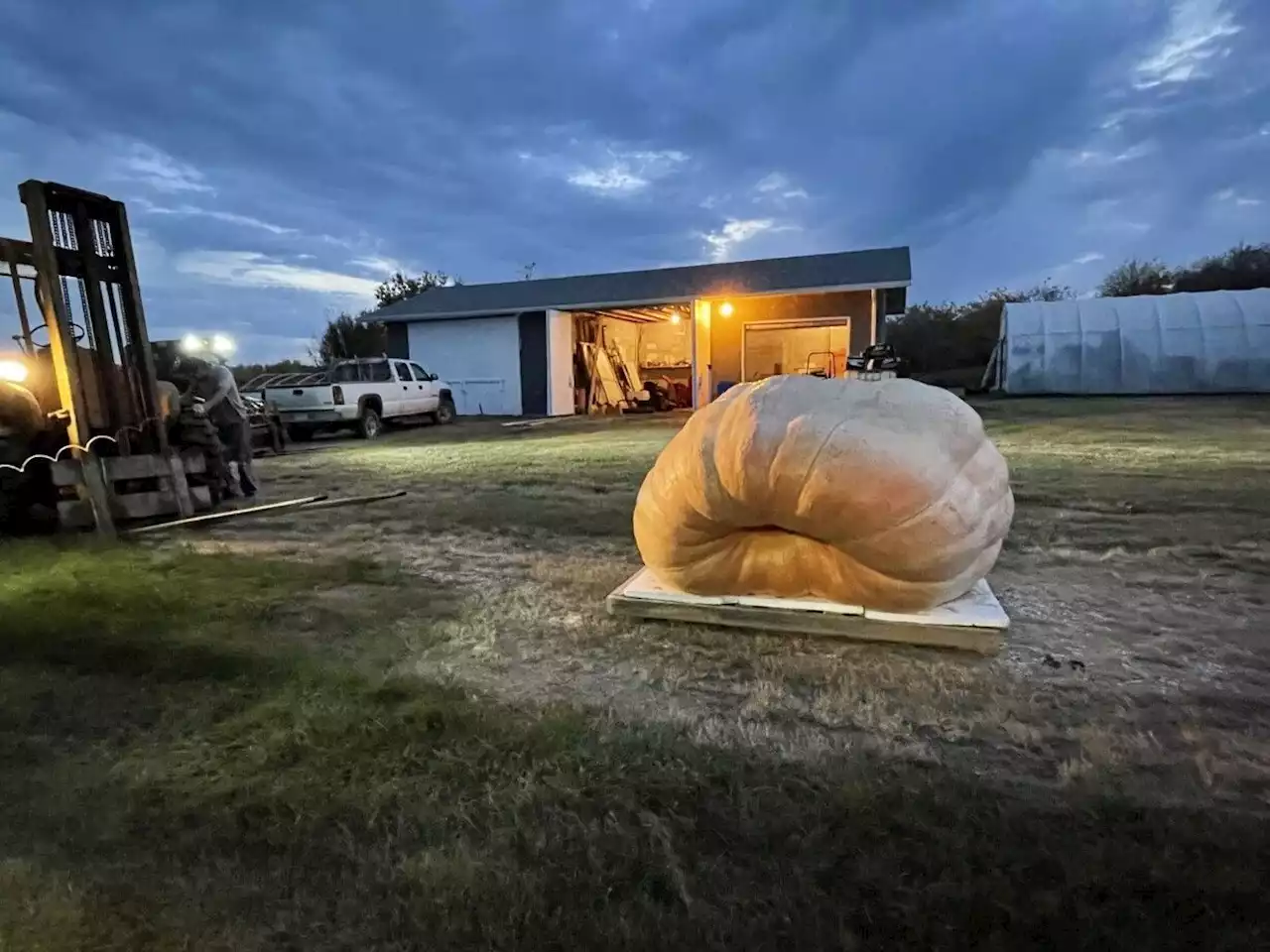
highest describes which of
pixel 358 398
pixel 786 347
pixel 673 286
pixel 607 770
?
pixel 673 286

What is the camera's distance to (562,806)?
185 cm

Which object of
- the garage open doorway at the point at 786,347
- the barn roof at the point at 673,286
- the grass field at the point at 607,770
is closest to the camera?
the grass field at the point at 607,770

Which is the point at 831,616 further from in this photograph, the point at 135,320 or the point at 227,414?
the point at 227,414

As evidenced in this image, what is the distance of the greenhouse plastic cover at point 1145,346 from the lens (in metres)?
18.5

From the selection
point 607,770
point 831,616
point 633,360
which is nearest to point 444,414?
point 633,360

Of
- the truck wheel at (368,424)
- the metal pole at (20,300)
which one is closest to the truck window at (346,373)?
the truck wheel at (368,424)

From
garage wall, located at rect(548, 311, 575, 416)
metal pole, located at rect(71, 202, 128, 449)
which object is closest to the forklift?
metal pole, located at rect(71, 202, 128, 449)

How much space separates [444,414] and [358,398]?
10.4 ft

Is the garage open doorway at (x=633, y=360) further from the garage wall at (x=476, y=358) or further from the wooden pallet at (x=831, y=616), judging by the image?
the wooden pallet at (x=831, y=616)

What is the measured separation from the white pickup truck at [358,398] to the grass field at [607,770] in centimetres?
972

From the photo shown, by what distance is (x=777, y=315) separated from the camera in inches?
765

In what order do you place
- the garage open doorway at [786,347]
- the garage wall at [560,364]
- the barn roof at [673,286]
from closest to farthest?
the barn roof at [673,286], the garage wall at [560,364], the garage open doorway at [786,347]

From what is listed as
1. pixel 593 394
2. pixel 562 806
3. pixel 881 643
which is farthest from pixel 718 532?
pixel 593 394

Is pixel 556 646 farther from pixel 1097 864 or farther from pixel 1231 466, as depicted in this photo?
pixel 1231 466
